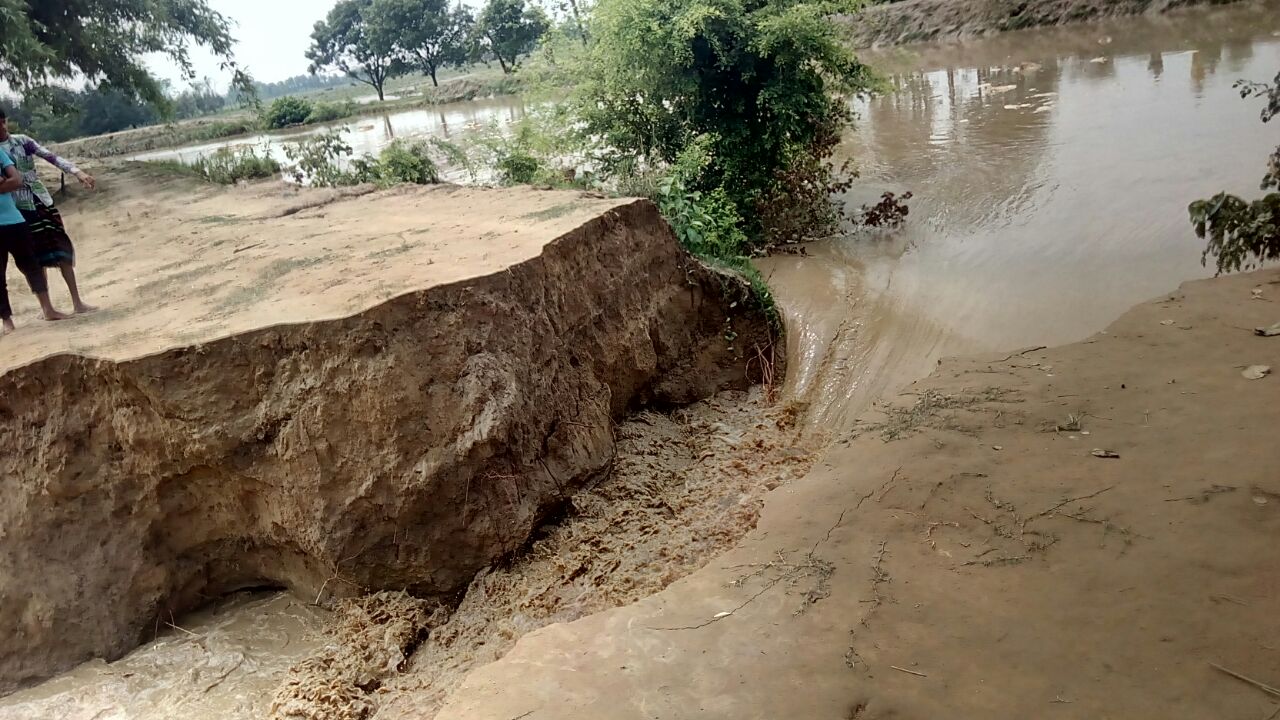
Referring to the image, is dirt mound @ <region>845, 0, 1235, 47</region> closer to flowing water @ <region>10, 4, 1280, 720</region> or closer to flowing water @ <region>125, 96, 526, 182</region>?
flowing water @ <region>10, 4, 1280, 720</region>

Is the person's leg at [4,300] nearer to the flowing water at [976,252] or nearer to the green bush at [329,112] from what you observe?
the flowing water at [976,252]

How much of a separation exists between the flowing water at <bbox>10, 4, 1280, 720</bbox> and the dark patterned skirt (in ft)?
6.66

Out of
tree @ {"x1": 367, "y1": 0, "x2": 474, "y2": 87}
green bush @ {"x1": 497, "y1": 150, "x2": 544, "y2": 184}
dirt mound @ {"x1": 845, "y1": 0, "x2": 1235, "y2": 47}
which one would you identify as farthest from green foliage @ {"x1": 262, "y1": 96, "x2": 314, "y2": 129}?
green bush @ {"x1": 497, "y1": 150, "x2": 544, "y2": 184}

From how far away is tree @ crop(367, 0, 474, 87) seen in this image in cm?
3061

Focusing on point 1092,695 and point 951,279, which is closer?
point 1092,695

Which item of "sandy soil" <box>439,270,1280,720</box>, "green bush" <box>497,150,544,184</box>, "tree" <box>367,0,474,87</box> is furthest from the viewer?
"tree" <box>367,0,474,87</box>

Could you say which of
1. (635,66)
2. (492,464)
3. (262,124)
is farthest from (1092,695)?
(262,124)

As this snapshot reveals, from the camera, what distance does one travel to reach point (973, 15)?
2091 cm

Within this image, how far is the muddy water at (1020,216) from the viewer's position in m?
5.42

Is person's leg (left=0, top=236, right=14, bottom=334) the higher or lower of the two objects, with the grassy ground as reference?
lower

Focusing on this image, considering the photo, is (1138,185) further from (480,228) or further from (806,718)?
(806,718)

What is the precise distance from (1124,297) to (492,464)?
4.84 m

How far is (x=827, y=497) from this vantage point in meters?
3.49

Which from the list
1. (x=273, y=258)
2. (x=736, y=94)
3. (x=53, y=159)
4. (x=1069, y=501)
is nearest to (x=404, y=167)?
(x=736, y=94)
